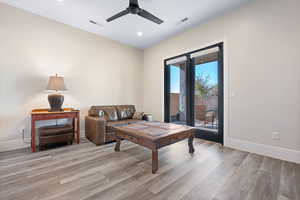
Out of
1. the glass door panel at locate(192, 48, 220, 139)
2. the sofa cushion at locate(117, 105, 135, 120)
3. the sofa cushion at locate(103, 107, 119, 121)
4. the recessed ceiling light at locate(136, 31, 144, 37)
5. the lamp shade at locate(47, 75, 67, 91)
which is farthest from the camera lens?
the sofa cushion at locate(117, 105, 135, 120)

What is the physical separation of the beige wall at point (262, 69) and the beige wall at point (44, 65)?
297cm

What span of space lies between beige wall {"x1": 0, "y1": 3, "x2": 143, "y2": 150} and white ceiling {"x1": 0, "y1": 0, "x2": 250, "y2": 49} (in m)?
0.31

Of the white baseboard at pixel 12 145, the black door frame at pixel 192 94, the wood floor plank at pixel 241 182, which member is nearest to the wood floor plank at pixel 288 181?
the wood floor plank at pixel 241 182

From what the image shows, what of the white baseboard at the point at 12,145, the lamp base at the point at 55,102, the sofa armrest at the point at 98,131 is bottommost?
the white baseboard at the point at 12,145

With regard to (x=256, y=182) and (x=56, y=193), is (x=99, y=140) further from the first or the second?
(x=256, y=182)

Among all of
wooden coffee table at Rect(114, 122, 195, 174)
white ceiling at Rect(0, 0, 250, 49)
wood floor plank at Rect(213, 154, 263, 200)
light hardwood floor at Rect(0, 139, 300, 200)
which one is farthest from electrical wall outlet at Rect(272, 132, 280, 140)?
white ceiling at Rect(0, 0, 250, 49)

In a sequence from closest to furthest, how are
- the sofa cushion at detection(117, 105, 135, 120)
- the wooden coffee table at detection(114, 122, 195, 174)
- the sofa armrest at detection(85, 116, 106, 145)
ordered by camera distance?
the wooden coffee table at detection(114, 122, 195, 174), the sofa armrest at detection(85, 116, 106, 145), the sofa cushion at detection(117, 105, 135, 120)

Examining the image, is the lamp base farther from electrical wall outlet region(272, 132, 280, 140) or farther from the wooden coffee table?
electrical wall outlet region(272, 132, 280, 140)

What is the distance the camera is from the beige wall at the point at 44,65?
2.68 m

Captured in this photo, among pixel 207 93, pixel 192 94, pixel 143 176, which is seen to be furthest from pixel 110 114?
pixel 207 93

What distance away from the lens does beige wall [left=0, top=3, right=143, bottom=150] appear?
8.80 ft

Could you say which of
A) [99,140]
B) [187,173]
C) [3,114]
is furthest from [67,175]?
[3,114]

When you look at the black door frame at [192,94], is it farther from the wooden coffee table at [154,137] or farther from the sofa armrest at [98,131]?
the sofa armrest at [98,131]

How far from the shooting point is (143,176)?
5.92ft
